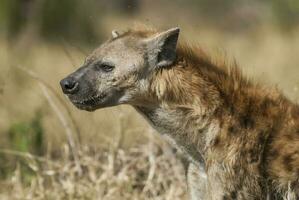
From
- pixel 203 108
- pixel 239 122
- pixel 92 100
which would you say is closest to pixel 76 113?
pixel 92 100

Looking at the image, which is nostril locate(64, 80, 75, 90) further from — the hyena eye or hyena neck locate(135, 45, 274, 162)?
hyena neck locate(135, 45, 274, 162)

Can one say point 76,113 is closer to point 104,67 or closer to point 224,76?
point 104,67

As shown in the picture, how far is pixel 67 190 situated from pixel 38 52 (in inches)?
382

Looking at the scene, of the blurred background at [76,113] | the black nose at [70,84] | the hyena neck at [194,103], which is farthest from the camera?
the blurred background at [76,113]

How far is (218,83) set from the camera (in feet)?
21.3

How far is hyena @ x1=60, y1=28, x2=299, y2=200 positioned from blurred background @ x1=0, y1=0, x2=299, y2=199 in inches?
16.5

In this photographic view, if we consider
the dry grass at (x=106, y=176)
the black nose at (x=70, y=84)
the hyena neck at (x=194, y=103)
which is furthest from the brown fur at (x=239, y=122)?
the dry grass at (x=106, y=176)

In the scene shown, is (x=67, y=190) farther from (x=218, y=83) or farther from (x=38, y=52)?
(x=38, y=52)

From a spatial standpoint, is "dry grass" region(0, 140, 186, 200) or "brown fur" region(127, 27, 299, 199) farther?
"dry grass" region(0, 140, 186, 200)

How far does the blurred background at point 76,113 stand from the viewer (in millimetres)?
7891

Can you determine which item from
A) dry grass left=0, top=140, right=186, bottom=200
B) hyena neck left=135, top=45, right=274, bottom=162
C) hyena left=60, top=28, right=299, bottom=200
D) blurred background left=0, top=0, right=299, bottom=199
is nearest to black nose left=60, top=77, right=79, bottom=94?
hyena left=60, top=28, right=299, bottom=200

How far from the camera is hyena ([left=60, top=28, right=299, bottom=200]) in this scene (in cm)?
624

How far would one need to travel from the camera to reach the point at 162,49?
6.48 metres

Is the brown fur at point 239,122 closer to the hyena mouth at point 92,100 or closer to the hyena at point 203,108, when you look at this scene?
the hyena at point 203,108
